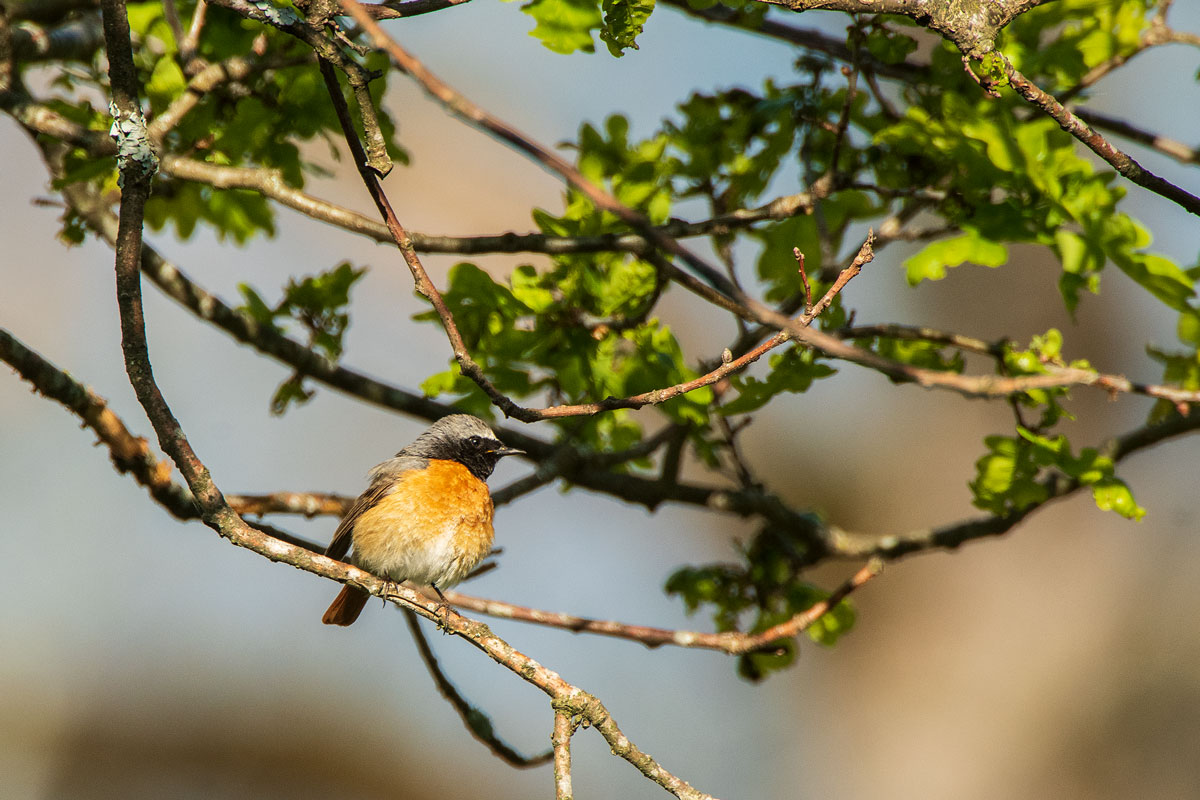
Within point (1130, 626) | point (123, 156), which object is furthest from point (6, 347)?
point (1130, 626)

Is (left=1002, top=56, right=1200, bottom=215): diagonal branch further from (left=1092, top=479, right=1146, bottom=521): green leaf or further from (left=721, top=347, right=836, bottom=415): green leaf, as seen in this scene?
(left=1092, top=479, right=1146, bottom=521): green leaf

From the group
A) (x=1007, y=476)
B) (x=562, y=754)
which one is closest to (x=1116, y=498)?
(x=1007, y=476)

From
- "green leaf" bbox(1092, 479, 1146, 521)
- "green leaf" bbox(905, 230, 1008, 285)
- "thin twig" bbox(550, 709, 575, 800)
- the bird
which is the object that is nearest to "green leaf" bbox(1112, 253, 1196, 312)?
"green leaf" bbox(905, 230, 1008, 285)

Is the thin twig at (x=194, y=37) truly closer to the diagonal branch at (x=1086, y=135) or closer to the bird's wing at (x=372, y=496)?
the bird's wing at (x=372, y=496)

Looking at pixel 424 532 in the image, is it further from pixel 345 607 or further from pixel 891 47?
pixel 891 47

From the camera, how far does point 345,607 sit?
4.89 metres

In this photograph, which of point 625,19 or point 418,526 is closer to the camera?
point 625,19

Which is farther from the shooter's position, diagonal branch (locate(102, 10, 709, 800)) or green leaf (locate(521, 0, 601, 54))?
green leaf (locate(521, 0, 601, 54))

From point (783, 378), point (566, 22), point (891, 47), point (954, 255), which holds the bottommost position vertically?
point (783, 378)

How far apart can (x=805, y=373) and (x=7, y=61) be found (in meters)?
3.43

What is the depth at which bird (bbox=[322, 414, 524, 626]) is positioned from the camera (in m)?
4.73

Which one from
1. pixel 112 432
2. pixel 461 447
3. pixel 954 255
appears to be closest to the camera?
pixel 954 255

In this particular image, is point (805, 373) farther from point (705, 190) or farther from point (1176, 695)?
point (1176, 695)

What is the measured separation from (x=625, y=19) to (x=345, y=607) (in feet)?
10.6
